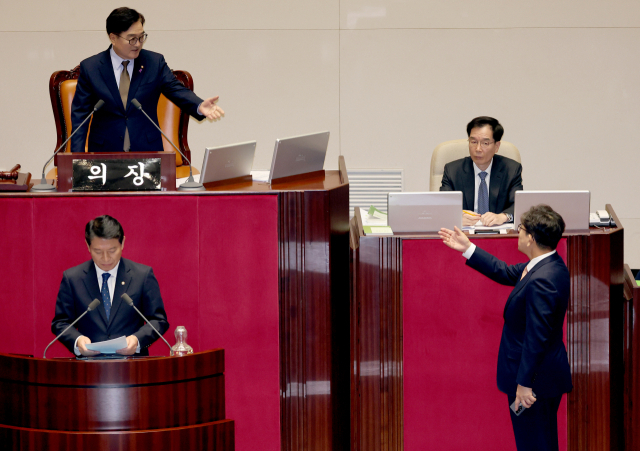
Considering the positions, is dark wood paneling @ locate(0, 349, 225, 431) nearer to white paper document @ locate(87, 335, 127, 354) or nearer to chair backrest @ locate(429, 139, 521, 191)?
white paper document @ locate(87, 335, 127, 354)

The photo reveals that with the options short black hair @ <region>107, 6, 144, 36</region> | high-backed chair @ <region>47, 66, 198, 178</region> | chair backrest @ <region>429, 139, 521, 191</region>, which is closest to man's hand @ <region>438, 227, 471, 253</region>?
chair backrest @ <region>429, 139, 521, 191</region>

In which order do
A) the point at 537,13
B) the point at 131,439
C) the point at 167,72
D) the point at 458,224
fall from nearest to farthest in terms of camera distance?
the point at 131,439, the point at 458,224, the point at 167,72, the point at 537,13

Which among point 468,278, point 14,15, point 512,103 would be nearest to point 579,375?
point 468,278

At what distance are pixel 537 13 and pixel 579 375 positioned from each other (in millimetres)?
3491

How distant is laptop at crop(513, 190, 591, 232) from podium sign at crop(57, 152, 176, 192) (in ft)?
5.11

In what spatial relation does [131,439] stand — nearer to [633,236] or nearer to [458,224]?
[458,224]

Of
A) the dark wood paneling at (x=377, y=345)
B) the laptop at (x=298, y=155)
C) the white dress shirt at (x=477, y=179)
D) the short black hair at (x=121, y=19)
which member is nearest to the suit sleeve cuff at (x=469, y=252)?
the dark wood paneling at (x=377, y=345)

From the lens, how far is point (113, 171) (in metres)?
3.20

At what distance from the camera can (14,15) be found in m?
6.05

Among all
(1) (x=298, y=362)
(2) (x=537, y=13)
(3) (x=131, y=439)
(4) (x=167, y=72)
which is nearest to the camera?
(3) (x=131, y=439)

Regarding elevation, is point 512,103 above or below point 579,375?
above

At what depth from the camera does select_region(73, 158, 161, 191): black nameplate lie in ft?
10.5

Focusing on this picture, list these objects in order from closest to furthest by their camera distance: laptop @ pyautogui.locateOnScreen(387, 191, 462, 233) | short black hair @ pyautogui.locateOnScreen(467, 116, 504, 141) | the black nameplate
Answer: the black nameplate < laptop @ pyautogui.locateOnScreen(387, 191, 462, 233) < short black hair @ pyautogui.locateOnScreen(467, 116, 504, 141)

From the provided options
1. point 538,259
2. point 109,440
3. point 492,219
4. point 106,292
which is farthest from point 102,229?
point 492,219
